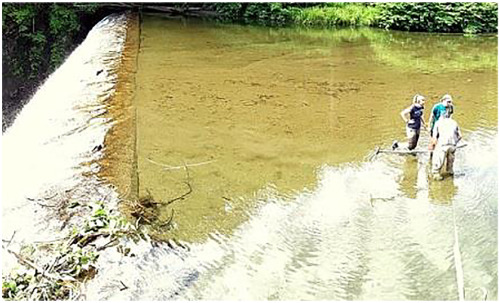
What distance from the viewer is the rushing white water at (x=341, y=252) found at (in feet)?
19.7

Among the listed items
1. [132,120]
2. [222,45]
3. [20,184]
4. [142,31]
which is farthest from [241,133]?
[142,31]

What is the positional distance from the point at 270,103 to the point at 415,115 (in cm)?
429

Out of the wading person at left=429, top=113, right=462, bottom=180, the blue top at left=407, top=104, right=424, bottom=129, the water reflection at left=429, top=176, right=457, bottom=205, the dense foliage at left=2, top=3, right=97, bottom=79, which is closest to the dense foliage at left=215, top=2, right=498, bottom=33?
the dense foliage at left=2, top=3, right=97, bottom=79

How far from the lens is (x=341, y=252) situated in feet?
22.6

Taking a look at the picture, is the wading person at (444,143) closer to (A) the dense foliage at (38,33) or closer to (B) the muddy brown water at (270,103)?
(B) the muddy brown water at (270,103)

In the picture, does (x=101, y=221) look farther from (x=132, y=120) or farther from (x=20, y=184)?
(x=132, y=120)

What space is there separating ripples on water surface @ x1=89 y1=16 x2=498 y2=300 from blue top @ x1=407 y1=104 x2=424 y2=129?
560mm

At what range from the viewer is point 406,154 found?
9844mm

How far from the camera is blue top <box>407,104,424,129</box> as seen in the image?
30.6 feet

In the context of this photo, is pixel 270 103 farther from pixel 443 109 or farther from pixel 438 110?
pixel 443 109

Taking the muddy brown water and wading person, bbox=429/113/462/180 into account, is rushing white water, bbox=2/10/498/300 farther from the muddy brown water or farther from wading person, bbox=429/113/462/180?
the muddy brown water

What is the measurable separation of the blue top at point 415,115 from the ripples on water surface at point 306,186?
56cm

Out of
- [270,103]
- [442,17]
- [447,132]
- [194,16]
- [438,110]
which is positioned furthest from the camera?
[194,16]

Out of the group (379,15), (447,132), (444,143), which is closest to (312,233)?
(444,143)
